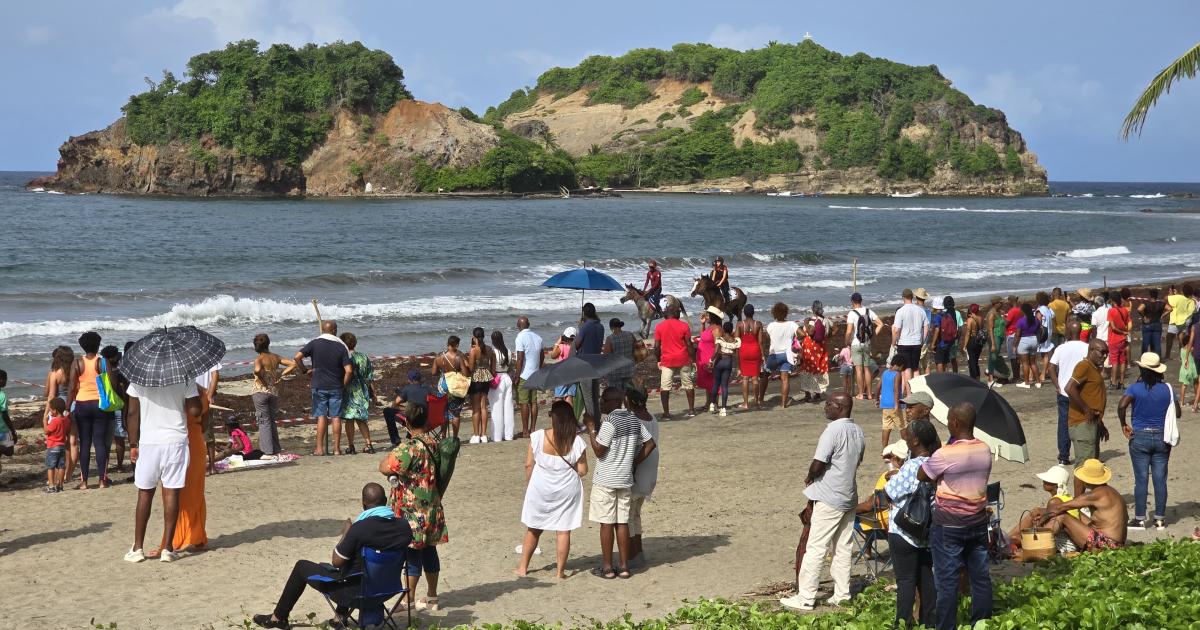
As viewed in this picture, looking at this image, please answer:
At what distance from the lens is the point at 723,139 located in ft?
517

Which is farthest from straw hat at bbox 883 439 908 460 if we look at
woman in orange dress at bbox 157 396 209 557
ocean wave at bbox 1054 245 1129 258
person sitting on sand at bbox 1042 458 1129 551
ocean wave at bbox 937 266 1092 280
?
ocean wave at bbox 1054 245 1129 258

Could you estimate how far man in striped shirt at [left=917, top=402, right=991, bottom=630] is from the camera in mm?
6320

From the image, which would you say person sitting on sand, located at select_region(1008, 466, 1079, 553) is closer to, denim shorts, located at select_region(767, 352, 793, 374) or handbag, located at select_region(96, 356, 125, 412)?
denim shorts, located at select_region(767, 352, 793, 374)

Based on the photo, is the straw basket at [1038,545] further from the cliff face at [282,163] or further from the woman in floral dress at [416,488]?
the cliff face at [282,163]

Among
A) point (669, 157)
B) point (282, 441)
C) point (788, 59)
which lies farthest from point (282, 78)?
point (282, 441)

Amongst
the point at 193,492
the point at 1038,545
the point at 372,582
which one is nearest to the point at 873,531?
the point at 1038,545

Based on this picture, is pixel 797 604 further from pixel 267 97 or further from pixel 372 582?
pixel 267 97

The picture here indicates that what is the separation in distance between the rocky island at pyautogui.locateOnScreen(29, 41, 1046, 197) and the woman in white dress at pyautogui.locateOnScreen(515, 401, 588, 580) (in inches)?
4078

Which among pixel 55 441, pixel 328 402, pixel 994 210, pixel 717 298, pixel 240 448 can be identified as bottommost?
pixel 240 448

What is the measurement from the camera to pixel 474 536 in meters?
9.63

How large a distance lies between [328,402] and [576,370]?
4095 millimetres

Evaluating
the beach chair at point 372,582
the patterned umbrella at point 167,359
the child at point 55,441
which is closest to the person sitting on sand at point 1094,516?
the beach chair at point 372,582

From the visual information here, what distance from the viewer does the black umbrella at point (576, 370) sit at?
9.91 meters

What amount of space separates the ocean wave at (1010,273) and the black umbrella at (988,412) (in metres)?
34.7
